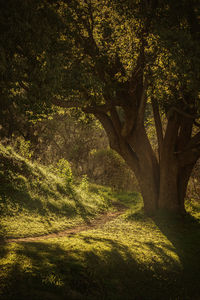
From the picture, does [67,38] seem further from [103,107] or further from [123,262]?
[123,262]

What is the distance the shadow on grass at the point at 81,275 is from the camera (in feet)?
14.6

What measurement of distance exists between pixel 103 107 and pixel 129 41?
9.34 feet

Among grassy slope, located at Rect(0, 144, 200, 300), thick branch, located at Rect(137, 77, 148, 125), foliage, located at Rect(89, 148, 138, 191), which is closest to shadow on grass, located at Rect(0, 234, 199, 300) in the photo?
grassy slope, located at Rect(0, 144, 200, 300)

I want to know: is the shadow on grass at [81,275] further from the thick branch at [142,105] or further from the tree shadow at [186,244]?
the thick branch at [142,105]

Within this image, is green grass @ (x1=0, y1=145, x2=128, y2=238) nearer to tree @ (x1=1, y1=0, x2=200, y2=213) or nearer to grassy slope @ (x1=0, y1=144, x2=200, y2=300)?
grassy slope @ (x1=0, y1=144, x2=200, y2=300)

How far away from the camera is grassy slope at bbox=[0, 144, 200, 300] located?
15.0 feet

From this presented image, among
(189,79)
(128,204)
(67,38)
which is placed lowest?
(128,204)

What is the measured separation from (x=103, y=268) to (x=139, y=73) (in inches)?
331

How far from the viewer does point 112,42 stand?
34.9 feet

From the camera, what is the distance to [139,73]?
38.1 feet

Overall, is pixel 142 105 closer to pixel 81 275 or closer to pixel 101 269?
pixel 101 269

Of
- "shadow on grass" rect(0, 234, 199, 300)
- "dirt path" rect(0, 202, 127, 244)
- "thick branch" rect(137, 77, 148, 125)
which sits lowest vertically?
"shadow on grass" rect(0, 234, 199, 300)

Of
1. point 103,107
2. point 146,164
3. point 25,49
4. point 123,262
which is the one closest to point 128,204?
point 146,164

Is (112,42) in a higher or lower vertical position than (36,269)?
higher
